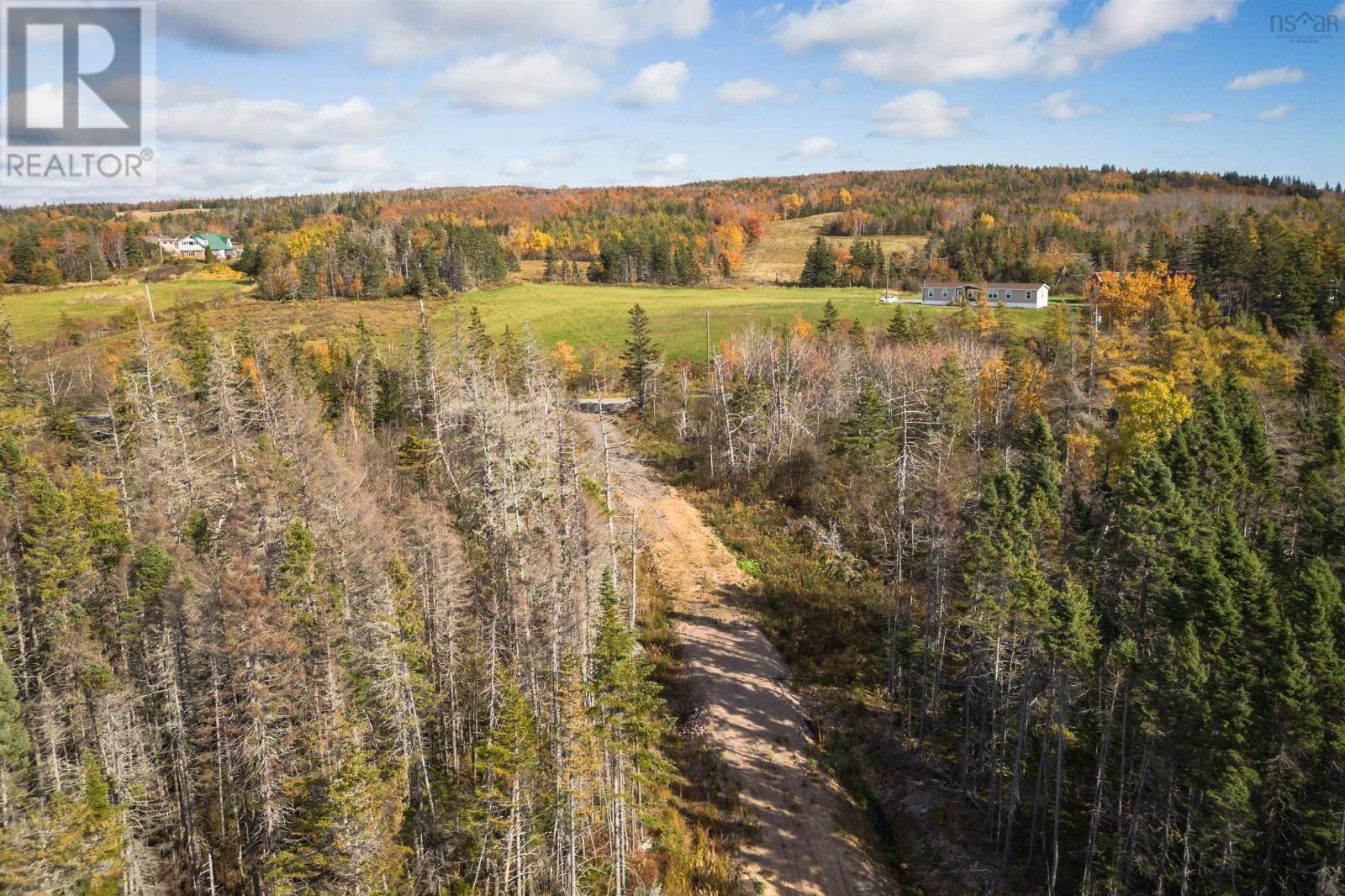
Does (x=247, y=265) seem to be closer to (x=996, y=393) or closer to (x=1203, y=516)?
(x=996, y=393)

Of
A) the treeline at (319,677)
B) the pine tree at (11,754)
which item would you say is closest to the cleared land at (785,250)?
the treeline at (319,677)

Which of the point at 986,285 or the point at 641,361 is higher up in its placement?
the point at 986,285

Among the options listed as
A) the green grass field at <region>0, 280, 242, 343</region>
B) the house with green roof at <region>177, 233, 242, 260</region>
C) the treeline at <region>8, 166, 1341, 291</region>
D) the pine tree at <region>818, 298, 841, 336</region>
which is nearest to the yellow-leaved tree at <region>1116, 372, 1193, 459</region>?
the pine tree at <region>818, 298, 841, 336</region>

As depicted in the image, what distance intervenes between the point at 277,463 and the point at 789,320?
80.3m

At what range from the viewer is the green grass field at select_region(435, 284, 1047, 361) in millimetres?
100438

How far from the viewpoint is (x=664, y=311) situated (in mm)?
117812

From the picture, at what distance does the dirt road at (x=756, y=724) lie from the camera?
2702cm

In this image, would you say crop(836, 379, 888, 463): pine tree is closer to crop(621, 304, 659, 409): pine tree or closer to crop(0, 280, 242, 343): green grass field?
crop(621, 304, 659, 409): pine tree

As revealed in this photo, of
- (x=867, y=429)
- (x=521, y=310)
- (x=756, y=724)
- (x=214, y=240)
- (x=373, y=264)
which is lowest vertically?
(x=756, y=724)

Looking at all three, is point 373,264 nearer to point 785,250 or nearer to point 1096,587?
point 785,250

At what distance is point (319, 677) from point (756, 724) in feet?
66.4

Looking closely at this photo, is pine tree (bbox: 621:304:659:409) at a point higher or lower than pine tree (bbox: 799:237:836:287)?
lower

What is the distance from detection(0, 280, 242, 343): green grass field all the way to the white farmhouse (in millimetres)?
109839

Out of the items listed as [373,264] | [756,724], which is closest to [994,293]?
[756,724]
